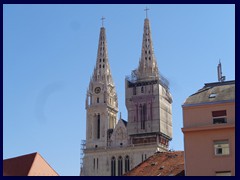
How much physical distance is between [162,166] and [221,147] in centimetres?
827

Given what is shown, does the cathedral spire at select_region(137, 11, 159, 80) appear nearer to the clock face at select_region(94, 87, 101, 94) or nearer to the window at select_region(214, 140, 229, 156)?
the clock face at select_region(94, 87, 101, 94)

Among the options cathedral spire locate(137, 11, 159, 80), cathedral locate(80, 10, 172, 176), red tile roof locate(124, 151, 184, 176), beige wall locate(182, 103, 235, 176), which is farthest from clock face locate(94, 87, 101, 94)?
beige wall locate(182, 103, 235, 176)

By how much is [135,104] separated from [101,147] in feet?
30.4

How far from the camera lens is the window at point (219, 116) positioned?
78.9ft

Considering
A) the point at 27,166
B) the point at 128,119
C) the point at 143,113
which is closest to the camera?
the point at 27,166

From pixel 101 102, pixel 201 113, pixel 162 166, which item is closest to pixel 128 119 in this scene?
pixel 101 102

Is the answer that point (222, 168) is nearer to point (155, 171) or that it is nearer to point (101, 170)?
point (155, 171)

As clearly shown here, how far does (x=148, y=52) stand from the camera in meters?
93.9

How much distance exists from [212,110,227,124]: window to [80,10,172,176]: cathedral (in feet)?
192

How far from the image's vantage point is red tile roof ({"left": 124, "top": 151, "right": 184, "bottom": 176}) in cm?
2942

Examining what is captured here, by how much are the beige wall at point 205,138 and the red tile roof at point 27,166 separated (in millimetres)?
6532

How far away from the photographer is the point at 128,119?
88062 mm

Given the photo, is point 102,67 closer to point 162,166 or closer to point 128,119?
point 128,119
